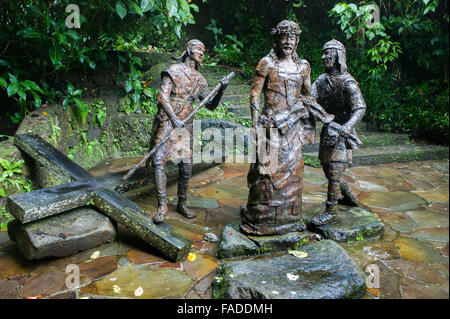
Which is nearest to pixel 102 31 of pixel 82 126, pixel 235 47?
pixel 82 126

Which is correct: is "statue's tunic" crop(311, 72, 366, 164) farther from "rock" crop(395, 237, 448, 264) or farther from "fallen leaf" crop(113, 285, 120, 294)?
"fallen leaf" crop(113, 285, 120, 294)

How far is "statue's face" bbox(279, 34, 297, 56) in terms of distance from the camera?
10.3 ft

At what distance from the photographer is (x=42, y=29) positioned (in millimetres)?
4711

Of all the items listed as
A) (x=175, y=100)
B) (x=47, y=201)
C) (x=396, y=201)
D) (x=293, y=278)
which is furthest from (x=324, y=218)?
(x=47, y=201)

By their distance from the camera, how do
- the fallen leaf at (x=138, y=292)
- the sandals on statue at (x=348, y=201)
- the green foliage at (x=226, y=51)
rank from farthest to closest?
1. the green foliage at (x=226, y=51)
2. the sandals on statue at (x=348, y=201)
3. the fallen leaf at (x=138, y=292)

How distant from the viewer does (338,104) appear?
144 inches

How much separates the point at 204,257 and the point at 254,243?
18.6 inches

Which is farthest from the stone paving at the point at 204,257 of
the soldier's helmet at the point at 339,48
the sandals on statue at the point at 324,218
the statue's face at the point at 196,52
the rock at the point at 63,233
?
the statue's face at the point at 196,52

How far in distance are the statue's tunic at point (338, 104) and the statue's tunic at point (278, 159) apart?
0.40 meters

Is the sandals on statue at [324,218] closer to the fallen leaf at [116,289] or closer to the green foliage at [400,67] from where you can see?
the fallen leaf at [116,289]

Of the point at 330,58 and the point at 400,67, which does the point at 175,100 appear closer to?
the point at 330,58

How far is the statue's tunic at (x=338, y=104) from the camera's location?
347cm

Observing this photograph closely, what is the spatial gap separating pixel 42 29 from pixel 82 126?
162 cm

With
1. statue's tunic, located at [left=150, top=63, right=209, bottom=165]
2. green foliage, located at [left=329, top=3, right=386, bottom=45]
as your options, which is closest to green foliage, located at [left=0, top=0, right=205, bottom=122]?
statue's tunic, located at [left=150, top=63, right=209, bottom=165]
